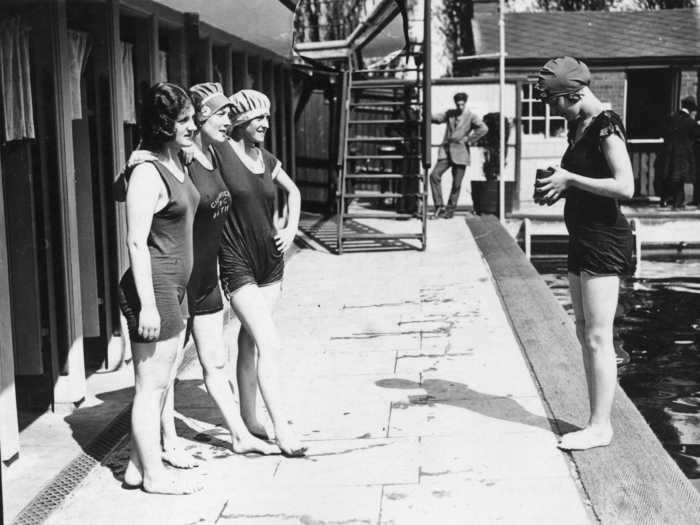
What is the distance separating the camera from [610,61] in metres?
20.5

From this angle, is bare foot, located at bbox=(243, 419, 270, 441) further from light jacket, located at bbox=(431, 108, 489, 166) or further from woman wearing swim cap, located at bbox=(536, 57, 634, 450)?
light jacket, located at bbox=(431, 108, 489, 166)

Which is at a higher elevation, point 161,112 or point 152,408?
point 161,112

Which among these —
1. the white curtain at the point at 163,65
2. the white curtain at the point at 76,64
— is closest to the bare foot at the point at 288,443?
the white curtain at the point at 76,64

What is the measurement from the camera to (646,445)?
4520 mm

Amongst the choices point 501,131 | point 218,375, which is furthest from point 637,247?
point 218,375

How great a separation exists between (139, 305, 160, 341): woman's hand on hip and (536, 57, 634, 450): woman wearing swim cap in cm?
167

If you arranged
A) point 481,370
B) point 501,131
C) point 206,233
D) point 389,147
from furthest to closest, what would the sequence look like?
point 389,147
point 501,131
point 481,370
point 206,233

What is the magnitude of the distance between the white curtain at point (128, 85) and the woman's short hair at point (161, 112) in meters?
2.72

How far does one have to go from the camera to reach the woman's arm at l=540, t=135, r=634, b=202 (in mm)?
4336

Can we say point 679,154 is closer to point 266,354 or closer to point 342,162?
point 342,162

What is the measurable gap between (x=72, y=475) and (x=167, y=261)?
1.16m

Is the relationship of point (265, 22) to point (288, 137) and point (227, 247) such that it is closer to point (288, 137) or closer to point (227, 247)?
point (288, 137)

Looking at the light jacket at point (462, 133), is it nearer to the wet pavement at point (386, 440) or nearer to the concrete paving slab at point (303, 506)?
the wet pavement at point (386, 440)

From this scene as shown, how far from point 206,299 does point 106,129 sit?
2936 millimetres
